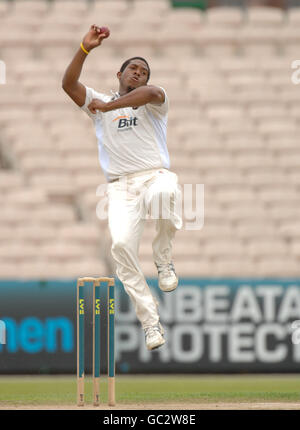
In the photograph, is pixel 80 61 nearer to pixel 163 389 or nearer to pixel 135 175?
pixel 135 175

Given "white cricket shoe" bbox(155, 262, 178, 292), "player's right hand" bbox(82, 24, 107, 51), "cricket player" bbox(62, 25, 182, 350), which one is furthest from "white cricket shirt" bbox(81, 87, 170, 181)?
"white cricket shoe" bbox(155, 262, 178, 292)

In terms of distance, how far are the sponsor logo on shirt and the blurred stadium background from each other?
136 inches

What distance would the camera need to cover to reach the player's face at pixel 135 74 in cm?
634

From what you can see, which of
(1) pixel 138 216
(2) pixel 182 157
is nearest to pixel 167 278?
(1) pixel 138 216

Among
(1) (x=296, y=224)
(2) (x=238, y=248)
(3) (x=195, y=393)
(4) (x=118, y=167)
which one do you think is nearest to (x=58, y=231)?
(2) (x=238, y=248)

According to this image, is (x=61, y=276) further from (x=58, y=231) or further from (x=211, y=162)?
(x=211, y=162)

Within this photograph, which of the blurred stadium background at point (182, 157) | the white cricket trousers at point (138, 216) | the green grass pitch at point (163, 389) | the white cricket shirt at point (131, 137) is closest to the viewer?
the white cricket trousers at point (138, 216)

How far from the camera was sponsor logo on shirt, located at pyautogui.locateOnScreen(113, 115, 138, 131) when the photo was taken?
646 centimetres

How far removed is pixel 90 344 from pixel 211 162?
3841 mm

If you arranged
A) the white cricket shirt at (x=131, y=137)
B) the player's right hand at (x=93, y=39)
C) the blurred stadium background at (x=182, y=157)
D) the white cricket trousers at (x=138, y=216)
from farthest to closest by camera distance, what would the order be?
the blurred stadium background at (x=182, y=157)
the white cricket shirt at (x=131, y=137)
the white cricket trousers at (x=138, y=216)
the player's right hand at (x=93, y=39)

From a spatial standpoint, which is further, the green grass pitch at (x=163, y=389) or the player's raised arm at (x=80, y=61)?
the green grass pitch at (x=163, y=389)

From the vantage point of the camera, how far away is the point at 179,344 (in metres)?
9.62

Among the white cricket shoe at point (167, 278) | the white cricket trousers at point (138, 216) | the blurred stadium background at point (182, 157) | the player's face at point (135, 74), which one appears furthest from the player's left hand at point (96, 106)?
the blurred stadium background at point (182, 157)

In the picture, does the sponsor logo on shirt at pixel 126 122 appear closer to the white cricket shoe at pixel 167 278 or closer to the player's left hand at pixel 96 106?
the player's left hand at pixel 96 106
